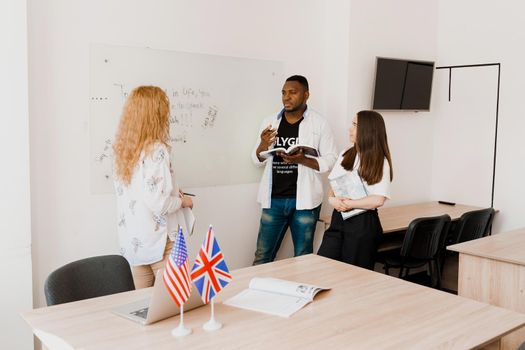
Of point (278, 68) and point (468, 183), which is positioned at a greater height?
point (278, 68)

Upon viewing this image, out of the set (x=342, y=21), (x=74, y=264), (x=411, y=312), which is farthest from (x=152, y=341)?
(x=342, y=21)

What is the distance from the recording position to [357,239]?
3.57 meters

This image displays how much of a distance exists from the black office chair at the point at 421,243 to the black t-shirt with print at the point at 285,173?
93 centimetres

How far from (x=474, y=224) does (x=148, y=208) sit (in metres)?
2.95

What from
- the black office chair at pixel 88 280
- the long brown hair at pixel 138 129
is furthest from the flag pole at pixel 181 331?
the long brown hair at pixel 138 129

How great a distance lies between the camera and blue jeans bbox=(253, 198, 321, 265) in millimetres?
4438

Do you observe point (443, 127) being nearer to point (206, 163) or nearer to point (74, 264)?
point (206, 163)

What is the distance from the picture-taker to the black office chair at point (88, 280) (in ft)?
7.97

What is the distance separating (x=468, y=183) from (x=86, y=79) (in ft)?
12.4

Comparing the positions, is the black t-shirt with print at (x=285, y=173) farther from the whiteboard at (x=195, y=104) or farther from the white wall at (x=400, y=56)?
the white wall at (x=400, y=56)

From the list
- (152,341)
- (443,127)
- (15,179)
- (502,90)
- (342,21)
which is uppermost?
(342,21)

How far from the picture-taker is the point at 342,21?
489 cm

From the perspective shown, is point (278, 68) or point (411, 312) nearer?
point (411, 312)

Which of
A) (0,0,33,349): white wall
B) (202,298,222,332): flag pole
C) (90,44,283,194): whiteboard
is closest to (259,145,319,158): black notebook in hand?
(90,44,283,194): whiteboard
